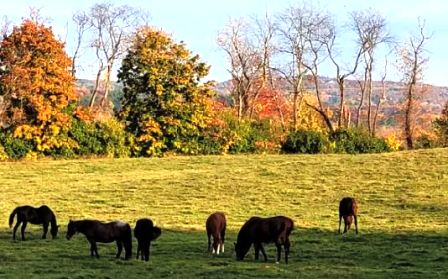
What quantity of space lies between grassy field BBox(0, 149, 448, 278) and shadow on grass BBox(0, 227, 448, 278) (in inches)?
1.2

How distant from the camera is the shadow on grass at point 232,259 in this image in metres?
16.3

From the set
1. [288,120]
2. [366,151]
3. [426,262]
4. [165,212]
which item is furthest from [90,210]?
[288,120]

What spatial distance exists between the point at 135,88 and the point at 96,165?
13029mm

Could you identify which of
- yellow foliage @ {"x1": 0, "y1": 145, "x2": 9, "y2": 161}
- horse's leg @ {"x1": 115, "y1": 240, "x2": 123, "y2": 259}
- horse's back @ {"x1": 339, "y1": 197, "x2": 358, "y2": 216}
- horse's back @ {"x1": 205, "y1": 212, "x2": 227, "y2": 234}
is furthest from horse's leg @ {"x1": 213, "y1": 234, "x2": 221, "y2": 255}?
yellow foliage @ {"x1": 0, "y1": 145, "x2": 9, "y2": 161}

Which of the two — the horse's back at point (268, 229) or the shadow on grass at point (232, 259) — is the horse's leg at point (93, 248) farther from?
the horse's back at point (268, 229)

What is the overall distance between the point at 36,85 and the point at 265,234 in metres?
41.1

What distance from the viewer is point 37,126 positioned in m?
55.4

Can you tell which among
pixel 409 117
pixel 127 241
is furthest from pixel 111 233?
pixel 409 117

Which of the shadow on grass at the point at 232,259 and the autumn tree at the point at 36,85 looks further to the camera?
the autumn tree at the point at 36,85

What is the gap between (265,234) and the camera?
1789cm

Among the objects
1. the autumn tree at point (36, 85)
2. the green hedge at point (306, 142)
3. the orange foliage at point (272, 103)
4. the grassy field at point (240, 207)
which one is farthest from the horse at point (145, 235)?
the orange foliage at point (272, 103)

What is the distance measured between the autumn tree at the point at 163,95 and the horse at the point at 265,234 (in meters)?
41.7

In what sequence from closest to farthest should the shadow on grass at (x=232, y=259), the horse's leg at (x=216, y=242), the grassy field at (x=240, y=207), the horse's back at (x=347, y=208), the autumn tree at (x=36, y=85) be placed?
the shadow on grass at (x=232, y=259)
the grassy field at (x=240, y=207)
the horse's leg at (x=216, y=242)
the horse's back at (x=347, y=208)
the autumn tree at (x=36, y=85)

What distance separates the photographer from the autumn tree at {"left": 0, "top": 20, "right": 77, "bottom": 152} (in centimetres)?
5500
